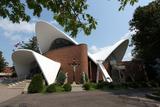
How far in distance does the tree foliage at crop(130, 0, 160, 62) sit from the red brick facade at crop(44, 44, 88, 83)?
7898 millimetres

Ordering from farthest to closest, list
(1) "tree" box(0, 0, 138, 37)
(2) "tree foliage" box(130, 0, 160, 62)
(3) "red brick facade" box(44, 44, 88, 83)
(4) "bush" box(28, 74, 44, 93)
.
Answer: (3) "red brick facade" box(44, 44, 88, 83) → (2) "tree foliage" box(130, 0, 160, 62) → (4) "bush" box(28, 74, 44, 93) → (1) "tree" box(0, 0, 138, 37)

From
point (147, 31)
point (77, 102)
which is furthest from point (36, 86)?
point (147, 31)

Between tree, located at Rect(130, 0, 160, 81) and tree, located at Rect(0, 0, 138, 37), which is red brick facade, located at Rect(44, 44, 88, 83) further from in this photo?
tree, located at Rect(0, 0, 138, 37)

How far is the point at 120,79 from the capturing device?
46969 mm

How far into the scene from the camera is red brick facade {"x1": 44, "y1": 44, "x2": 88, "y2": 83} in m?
41.3

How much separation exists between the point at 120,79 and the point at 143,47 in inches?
440

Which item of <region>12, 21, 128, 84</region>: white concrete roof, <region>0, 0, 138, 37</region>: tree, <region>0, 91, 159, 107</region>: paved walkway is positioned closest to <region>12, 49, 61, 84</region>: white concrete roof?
<region>12, 21, 128, 84</region>: white concrete roof

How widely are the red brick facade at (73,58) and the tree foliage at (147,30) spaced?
7.90 m

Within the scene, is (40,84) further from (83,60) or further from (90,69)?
(90,69)

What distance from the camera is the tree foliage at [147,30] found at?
34.5m

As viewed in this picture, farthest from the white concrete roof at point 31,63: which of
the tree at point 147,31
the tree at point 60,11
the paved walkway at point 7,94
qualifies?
the tree at point 60,11

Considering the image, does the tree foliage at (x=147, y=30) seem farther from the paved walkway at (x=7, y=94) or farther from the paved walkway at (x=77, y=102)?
the paved walkway at (x=77, y=102)

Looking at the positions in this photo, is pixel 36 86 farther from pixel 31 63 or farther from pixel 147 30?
pixel 31 63

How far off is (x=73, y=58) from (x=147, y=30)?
1241cm
